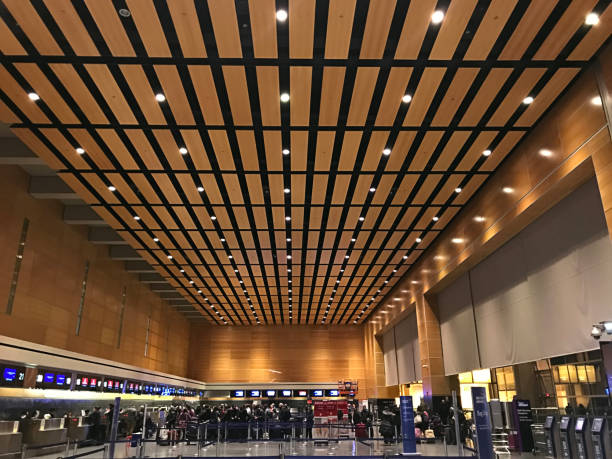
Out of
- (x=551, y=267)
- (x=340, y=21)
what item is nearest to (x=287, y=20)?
(x=340, y=21)

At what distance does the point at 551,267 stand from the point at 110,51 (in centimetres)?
1171

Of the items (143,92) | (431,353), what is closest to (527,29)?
(143,92)

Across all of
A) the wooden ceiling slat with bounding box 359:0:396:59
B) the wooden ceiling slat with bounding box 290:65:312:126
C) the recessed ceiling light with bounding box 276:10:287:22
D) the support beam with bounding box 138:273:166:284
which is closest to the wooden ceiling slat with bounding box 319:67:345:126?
the wooden ceiling slat with bounding box 290:65:312:126

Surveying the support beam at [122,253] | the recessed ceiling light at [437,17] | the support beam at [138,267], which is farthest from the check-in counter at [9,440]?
the recessed ceiling light at [437,17]

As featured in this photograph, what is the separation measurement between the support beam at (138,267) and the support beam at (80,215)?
737 cm

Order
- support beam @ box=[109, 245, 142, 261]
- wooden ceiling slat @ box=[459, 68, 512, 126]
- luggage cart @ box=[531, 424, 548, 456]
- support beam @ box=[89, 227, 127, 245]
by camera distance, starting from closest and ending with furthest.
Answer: wooden ceiling slat @ box=[459, 68, 512, 126], luggage cart @ box=[531, 424, 548, 456], support beam @ box=[89, 227, 127, 245], support beam @ box=[109, 245, 142, 261]

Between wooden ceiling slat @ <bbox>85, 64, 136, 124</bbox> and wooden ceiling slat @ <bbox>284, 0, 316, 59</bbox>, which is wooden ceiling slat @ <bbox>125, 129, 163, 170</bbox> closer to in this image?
wooden ceiling slat @ <bbox>85, 64, 136, 124</bbox>

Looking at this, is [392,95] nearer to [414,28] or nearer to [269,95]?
[414,28]

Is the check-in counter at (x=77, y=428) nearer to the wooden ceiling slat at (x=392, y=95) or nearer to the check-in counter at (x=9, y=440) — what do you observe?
the check-in counter at (x=9, y=440)

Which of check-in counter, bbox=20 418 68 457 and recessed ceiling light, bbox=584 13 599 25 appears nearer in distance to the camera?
recessed ceiling light, bbox=584 13 599 25

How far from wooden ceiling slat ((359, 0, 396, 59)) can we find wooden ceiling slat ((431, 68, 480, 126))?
5.96ft

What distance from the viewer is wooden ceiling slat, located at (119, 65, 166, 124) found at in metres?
8.96

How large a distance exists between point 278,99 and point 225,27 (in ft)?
7.58

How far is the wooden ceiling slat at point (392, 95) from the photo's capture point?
360 inches
